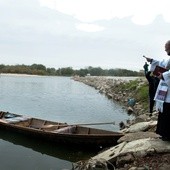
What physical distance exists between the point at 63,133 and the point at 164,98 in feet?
19.0

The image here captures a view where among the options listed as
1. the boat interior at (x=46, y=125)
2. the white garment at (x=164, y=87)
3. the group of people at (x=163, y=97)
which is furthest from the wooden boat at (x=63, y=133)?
the white garment at (x=164, y=87)

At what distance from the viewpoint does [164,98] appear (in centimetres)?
882

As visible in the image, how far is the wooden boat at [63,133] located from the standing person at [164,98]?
3665mm

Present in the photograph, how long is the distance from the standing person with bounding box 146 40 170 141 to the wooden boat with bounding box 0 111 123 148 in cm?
367

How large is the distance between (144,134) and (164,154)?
7.49 ft

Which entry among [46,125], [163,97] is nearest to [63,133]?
[46,125]

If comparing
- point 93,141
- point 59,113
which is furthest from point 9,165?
point 59,113

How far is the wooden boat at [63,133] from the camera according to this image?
1284 centimetres

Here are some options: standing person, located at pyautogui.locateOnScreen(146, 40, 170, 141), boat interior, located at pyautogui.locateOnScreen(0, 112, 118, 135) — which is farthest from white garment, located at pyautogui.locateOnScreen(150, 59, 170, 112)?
boat interior, located at pyautogui.locateOnScreen(0, 112, 118, 135)

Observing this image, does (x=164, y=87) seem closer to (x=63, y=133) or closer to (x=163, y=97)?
(x=163, y=97)

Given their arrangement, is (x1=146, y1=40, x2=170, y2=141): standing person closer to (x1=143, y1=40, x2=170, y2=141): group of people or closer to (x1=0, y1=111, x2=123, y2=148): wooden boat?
(x1=143, y1=40, x2=170, y2=141): group of people

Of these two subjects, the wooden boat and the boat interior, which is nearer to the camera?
the wooden boat

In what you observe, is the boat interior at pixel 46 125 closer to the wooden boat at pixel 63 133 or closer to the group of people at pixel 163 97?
the wooden boat at pixel 63 133

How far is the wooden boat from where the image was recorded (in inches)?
506
